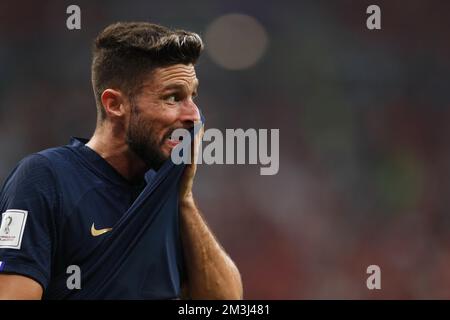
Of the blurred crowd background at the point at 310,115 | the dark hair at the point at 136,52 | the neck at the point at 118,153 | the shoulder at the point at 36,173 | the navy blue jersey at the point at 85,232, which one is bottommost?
the navy blue jersey at the point at 85,232

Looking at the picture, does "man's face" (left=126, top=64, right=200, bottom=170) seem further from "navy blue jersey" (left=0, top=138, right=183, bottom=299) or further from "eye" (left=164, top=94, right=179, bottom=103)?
"navy blue jersey" (left=0, top=138, right=183, bottom=299)

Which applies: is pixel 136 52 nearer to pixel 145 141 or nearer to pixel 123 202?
pixel 145 141

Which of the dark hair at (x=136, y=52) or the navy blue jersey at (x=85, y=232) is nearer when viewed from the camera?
the navy blue jersey at (x=85, y=232)

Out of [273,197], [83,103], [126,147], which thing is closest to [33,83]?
[83,103]

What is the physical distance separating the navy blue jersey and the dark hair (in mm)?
363

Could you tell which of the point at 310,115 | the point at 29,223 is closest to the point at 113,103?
the point at 29,223

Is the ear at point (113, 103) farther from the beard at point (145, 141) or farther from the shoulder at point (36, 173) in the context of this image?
the shoulder at point (36, 173)

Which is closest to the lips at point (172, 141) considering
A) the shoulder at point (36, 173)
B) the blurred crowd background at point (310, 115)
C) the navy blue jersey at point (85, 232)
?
the navy blue jersey at point (85, 232)

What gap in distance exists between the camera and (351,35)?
25.4 feet

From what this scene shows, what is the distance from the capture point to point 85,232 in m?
2.13

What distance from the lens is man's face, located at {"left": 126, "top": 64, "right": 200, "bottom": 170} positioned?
237 cm

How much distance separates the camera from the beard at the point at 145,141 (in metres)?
2.38

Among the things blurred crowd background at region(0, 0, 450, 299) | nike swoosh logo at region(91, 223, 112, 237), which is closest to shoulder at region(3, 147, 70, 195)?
nike swoosh logo at region(91, 223, 112, 237)

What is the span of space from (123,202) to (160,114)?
334 mm
